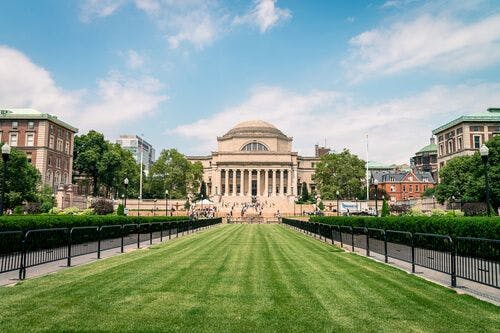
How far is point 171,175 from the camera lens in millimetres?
106375

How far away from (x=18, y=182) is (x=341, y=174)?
73.7m

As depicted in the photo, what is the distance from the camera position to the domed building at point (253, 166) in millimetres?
129875

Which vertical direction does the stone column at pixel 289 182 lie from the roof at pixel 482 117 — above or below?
below

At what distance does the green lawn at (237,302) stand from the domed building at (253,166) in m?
109

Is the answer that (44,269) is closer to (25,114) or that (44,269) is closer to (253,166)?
(25,114)

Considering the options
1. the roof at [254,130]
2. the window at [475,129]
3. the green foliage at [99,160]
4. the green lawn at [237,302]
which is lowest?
the green lawn at [237,302]

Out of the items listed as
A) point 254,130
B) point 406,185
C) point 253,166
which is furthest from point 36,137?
point 406,185

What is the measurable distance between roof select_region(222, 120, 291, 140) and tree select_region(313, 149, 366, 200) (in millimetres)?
33592

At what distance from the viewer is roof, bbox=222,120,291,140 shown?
140 meters

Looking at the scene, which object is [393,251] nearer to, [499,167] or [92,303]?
[92,303]

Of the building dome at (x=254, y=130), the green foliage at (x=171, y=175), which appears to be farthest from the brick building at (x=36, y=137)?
the building dome at (x=254, y=130)

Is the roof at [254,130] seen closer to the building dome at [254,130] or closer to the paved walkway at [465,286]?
the building dome at [254,130]

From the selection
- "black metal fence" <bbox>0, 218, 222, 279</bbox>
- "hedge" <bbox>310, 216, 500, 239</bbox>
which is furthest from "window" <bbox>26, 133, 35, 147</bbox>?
"hedge" <bbox>310, 216, 500, 239</bbox>

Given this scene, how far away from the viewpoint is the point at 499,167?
62781 millimetres
